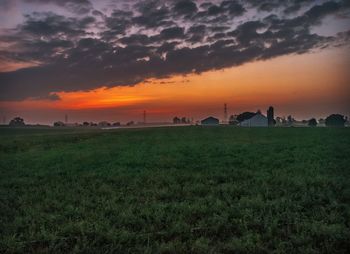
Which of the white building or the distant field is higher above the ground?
the white building

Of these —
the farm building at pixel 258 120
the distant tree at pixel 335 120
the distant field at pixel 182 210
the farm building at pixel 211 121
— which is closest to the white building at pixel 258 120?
the farm building at pixel 258 120

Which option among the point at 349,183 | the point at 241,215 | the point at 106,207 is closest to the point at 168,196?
the point at 106,207

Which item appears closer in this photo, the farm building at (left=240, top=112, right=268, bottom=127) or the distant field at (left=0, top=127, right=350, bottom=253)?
the distant field at (left=0, top=127, right=350, bottom=253)

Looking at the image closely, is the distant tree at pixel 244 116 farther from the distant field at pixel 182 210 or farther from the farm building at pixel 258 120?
the distant field at pixel 182 210

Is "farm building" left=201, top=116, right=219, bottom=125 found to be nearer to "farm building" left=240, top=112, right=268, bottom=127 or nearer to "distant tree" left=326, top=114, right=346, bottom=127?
"farm building" left=240, top=112, right=268, bottom=127

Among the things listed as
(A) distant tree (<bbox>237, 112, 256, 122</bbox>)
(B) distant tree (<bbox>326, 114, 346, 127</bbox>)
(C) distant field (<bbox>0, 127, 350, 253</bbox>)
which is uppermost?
(A) distant tree (<bbox>237, 112, 256, 122</bbox>)

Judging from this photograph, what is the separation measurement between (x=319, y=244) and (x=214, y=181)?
7.09m

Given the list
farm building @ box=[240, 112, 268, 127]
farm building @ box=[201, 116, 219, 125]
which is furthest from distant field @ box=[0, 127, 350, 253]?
farm building @ box=[201, 116, 219, 125]

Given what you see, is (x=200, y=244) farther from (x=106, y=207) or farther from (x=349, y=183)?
(x=349, y=183)

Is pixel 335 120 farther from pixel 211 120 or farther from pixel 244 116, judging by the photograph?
pixel 211 120

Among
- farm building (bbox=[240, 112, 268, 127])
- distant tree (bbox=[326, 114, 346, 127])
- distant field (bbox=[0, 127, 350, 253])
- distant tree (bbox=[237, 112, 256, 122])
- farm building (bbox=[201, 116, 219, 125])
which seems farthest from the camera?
farm building (bbox=[201, 116, 219, 125])

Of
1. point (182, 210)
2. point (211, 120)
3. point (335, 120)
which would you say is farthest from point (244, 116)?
point (182, 210)

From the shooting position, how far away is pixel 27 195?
531 inches

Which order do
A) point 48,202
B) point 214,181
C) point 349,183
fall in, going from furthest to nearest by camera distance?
point 214,181 → point 349,183 → point 48,202
